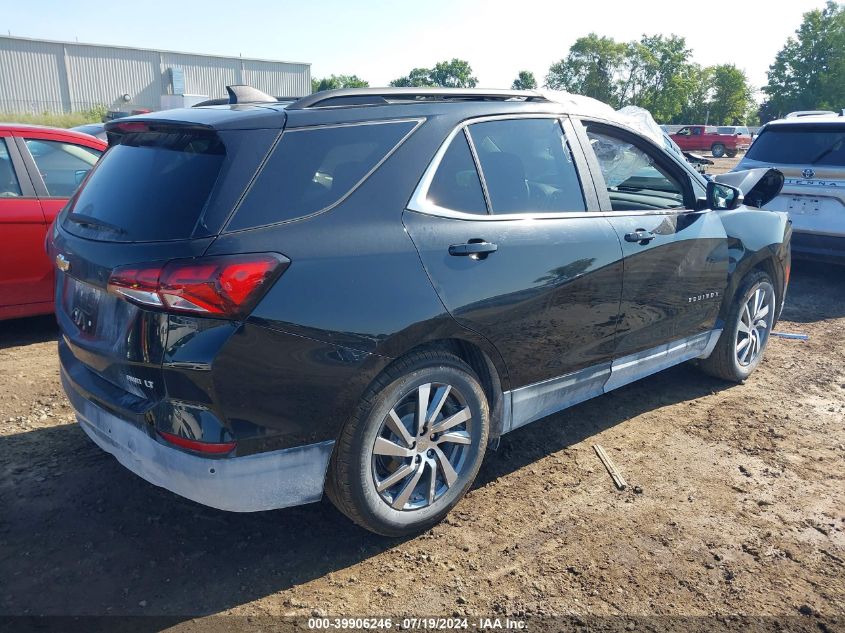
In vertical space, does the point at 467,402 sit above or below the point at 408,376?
below

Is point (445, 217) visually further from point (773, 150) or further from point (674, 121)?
point (674, 121)

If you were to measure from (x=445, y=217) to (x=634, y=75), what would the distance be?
89.0m

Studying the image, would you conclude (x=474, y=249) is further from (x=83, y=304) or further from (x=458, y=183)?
(x=83, y=304)

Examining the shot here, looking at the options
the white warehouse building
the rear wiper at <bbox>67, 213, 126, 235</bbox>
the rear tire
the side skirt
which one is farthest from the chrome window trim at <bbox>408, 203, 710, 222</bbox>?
the white warehouse building

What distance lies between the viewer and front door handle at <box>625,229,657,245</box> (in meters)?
3.68

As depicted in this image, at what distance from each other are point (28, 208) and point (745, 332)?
17.4ft

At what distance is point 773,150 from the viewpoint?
26.1ft

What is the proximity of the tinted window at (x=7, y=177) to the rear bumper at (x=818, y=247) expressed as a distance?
7.55 meters

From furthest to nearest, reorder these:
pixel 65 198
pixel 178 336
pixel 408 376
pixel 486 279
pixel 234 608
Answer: pixel 65 198, pixel 486 279, pixel 408 376, pixel 234 608, pixel 178 336

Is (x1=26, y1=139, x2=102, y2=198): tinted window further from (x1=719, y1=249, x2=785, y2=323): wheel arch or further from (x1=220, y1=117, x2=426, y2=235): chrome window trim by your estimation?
(x1=719, y1=249, x2=785, y2=323): wheel arch

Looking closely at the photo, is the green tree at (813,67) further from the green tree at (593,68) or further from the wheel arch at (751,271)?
the wheel arch at (751,271)

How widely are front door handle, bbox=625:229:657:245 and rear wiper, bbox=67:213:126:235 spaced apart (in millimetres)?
2499

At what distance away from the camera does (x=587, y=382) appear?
367cm

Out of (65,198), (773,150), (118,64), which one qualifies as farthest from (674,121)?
(65,198)
